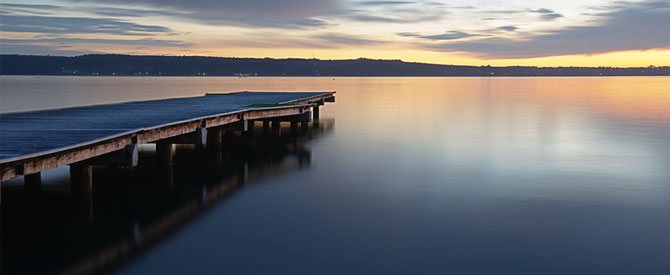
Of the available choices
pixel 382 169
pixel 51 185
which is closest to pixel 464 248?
pixel 382 169

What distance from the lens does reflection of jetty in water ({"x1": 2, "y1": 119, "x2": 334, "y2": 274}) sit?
10.6 metres

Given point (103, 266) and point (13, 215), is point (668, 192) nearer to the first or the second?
point (103, 266)

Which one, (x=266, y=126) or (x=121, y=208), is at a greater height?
(x=266, y=126)

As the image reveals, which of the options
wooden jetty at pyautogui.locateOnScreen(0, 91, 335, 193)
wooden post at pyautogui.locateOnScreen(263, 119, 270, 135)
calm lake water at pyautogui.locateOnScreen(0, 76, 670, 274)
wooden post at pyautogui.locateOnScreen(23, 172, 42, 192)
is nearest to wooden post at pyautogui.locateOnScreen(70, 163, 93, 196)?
wooden jetty at pyautogui.locateOnScreen(0, 91, 335, 193)

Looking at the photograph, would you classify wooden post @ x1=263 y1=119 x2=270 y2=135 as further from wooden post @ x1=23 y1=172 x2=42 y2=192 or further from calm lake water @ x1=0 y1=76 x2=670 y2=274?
wooden post @ x1=23 y1=172 x2=42 y2=192

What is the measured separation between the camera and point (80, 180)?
45.2ft

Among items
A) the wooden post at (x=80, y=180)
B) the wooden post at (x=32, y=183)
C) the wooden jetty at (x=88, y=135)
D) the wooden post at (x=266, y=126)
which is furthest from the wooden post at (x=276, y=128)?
the wooden post at (x=80, y=180)

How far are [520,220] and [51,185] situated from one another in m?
11.3

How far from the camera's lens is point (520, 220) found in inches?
517

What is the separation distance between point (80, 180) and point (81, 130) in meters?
1.33

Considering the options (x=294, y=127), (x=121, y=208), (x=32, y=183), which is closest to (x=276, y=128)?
(x=294, y=127)

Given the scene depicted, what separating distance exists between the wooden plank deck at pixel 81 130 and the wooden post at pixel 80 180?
72cm

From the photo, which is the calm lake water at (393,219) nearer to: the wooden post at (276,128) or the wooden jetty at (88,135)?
the wooden jetty at (88,135)

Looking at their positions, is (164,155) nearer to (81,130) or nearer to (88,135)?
(81,130)
